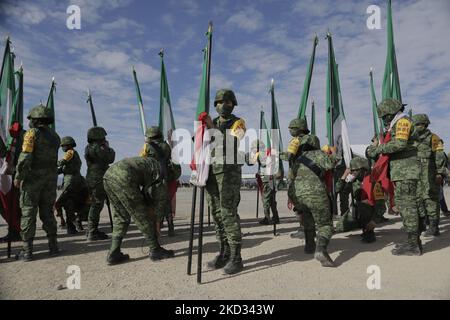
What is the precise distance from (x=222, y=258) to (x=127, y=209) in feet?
5.41

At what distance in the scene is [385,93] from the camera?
6961 millimetres

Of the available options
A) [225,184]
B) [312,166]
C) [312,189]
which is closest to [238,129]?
[225,184]

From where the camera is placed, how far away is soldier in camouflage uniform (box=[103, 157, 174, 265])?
474 cm

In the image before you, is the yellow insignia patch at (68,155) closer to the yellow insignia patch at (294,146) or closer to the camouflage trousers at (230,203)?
the camouflage trousers at (230,203)

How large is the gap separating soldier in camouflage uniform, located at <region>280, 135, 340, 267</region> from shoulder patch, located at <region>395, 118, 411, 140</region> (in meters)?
1.10

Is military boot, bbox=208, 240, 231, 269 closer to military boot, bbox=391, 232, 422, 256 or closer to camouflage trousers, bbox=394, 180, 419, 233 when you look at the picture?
military boot, bbox=391, 232, 422, 256

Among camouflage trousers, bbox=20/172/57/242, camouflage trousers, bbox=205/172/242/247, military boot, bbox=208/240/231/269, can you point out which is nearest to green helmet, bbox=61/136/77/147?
camouflage trousers, bbox=20/172/57/242

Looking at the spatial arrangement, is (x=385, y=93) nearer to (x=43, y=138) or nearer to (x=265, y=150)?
(x=265, y=150)

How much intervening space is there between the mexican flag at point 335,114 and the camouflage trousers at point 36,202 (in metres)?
5.99

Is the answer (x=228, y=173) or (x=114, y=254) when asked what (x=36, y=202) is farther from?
(x=228, y=173)

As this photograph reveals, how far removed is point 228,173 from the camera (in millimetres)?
4301

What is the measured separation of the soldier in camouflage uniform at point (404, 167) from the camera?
4801 mm

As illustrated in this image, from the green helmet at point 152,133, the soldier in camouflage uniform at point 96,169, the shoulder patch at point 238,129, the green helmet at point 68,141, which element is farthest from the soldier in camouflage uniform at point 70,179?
the shoulder patch at point 238,129

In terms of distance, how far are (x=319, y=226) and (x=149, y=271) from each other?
2568 mm
